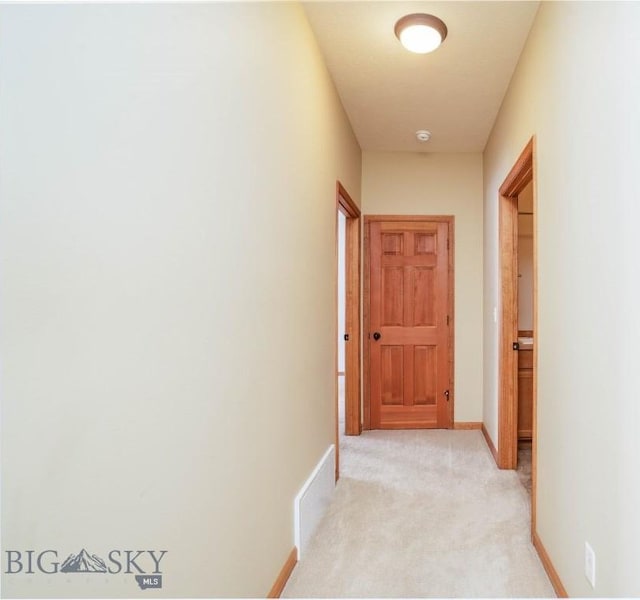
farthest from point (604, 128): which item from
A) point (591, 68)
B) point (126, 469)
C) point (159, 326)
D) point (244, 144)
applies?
point (126, 469)

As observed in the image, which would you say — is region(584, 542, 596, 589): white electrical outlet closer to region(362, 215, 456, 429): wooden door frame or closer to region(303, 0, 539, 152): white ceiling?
region(303, 0, 539, 152): white ceiling

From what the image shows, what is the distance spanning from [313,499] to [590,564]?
1.26 m

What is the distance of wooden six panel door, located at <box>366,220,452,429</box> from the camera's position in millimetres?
4070

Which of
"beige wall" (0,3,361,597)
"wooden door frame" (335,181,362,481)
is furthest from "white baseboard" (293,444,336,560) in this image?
"wooden door frame" (335,181,362,481)

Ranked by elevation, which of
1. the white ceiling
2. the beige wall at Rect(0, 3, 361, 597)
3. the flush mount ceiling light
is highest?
the white ceiling

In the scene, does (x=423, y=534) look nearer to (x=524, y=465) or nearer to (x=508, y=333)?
(x=524, y=465)

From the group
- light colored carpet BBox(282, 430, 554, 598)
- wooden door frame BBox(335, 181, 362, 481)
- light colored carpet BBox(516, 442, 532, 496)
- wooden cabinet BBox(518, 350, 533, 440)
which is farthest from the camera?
wooden door frame BBox(335, 181, 362, 481)

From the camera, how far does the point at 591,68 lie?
141cm

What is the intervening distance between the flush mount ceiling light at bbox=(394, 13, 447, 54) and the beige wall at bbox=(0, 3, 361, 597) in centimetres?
76

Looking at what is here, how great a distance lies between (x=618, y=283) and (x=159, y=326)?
4.18ft

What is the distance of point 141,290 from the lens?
0.95 meters

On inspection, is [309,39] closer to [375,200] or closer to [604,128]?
[604,128]

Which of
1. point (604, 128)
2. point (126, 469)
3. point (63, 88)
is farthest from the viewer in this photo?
point (604, 128)

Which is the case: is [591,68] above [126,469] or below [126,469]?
above
